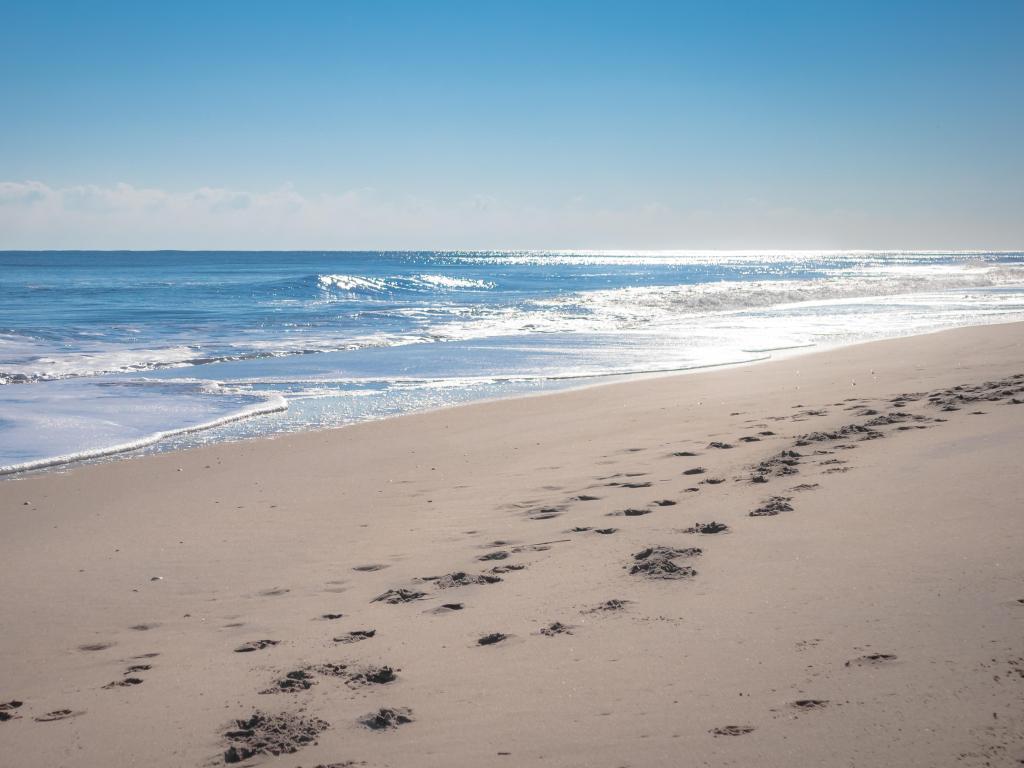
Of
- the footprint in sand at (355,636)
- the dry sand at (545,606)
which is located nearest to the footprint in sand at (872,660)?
the dry sand at (545,606)

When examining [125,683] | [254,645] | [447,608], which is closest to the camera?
[125,683]

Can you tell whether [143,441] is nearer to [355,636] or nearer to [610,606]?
[355,636]

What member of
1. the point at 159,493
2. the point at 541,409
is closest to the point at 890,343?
the point at 541,409

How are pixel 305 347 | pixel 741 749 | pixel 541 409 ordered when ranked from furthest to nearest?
pixel 305 347
pixel 541 409
pixel 741 749

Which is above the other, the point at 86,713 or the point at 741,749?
the point at 741,749

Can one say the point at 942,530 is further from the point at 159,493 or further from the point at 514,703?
the point at 159,493

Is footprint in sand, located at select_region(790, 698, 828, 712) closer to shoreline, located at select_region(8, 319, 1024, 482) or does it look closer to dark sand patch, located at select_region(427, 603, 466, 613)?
dark sand patch, located at select_region(427, 603, 466, 613)

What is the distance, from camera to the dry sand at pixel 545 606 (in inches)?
99.7

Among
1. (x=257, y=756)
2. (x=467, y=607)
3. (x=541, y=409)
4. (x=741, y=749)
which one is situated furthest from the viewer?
(x=541, y=409)

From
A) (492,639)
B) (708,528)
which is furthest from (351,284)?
(492,639)

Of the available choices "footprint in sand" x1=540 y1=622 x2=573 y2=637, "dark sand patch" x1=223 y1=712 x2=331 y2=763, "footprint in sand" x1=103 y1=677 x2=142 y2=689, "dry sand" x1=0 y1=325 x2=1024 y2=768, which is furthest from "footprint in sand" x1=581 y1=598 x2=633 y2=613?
"footprint in sand" x1=103 y1=677 x2=142 y2=689

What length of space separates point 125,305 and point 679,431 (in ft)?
97.6

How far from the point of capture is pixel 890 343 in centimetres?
1569

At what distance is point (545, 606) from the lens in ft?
11.8
